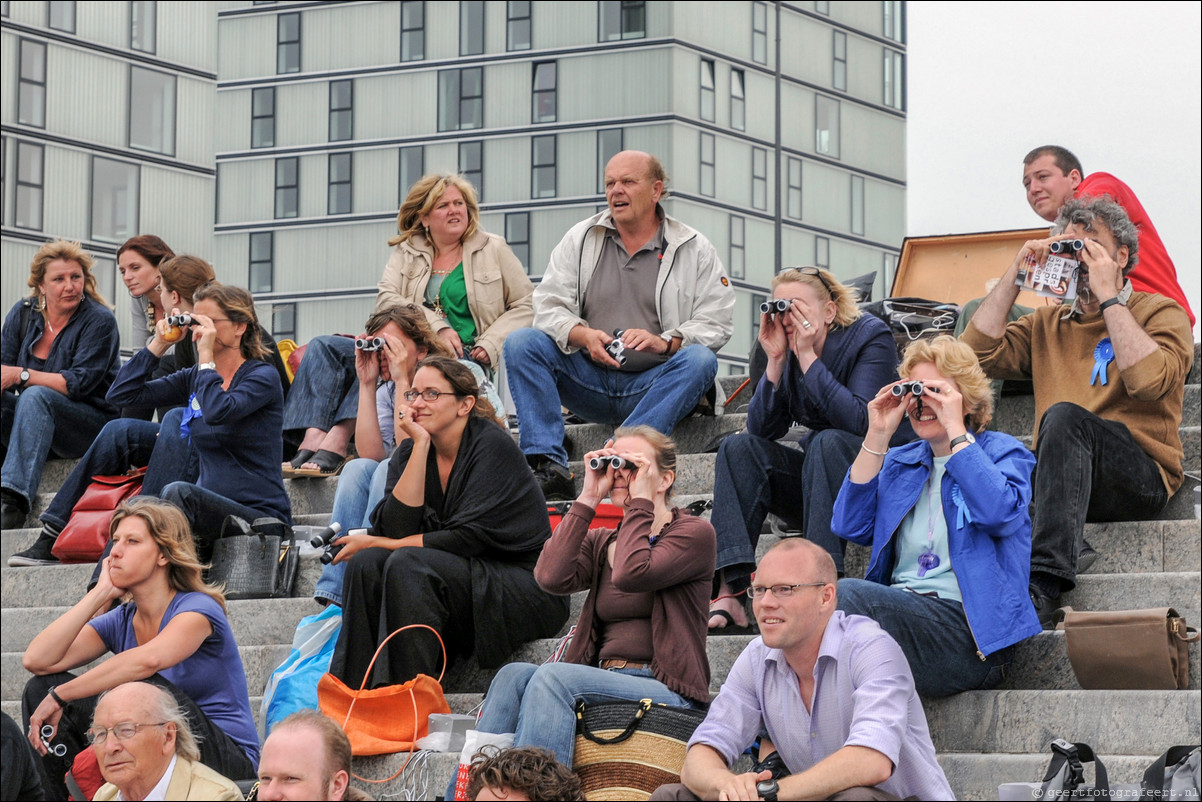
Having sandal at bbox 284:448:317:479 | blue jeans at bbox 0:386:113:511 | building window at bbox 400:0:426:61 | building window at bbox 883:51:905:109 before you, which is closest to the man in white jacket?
sandal at bbox 284:448:317:479

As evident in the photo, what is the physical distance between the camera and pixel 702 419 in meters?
8.05

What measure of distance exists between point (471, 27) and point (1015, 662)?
4091 centimetres

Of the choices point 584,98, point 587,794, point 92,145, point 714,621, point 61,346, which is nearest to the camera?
point 587,794

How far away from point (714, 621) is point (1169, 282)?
2596 millimetres

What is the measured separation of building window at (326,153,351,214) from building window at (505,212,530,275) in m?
4.37

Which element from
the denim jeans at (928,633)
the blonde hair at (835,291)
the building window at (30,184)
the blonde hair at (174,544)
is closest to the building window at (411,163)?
the building window at (30,184)

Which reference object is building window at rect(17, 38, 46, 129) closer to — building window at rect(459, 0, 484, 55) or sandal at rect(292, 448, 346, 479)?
Answer: building window at rect(459, 0, 484, 55)

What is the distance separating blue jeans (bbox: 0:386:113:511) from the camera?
8.61m

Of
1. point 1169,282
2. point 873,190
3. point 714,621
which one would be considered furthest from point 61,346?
point 873,190

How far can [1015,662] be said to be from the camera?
18.5 ft

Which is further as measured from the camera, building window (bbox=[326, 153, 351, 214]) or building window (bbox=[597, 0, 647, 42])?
building window (bbox=[326, 153, 351, 214])

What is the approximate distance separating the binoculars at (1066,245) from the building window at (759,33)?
127 feet

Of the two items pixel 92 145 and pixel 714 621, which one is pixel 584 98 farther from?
pixel 714 621

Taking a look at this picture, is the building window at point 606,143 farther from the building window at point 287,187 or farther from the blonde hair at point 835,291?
the blonde hair at point 835,291
